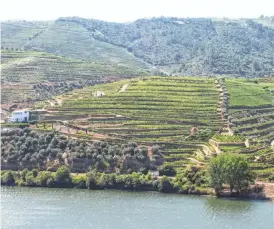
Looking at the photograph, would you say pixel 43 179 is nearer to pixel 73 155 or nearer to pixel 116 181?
pixel 73 155

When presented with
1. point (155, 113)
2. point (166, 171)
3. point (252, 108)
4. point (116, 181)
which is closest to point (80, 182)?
point (116, 181)

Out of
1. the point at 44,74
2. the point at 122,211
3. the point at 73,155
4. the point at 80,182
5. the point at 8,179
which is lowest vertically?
the point at 122,211

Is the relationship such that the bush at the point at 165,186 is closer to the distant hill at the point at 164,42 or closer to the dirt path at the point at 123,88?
the dirt path at the point at 123,88

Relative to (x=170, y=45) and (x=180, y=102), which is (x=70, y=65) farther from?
(x=170, y=45)

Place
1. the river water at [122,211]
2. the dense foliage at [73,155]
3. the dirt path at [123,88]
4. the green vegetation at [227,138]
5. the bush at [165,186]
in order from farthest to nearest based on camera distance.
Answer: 1. the dirt path at [123,88]
2. the green vegetation at [227,138]
3. the dense foliage at [73,155]
4. the bush at [165,186]
5. the river water at [122,211]

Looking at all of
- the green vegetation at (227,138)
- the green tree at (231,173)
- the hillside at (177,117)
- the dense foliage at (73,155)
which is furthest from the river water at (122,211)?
the green vegetation at (227,138)

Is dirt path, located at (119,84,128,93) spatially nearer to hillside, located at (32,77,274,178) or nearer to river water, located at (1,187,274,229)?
hillside, located at (32,77,274,178)

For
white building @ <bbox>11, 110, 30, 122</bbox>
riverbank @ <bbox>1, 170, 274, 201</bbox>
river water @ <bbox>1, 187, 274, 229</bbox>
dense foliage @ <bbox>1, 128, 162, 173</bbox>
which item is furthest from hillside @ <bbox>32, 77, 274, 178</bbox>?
river water @ <bbox>1, 187, 274, 229</bbox>
